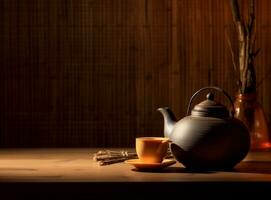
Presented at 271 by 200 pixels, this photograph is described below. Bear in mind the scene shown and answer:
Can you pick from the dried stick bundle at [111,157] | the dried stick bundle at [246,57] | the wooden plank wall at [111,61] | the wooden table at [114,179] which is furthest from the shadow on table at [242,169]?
the wooden plank wall at [111,61]

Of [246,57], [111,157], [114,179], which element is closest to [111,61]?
[246,57]

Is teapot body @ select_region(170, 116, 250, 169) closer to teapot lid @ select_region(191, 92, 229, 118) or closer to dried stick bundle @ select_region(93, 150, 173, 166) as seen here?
teapot lid @ select_region(191, 92, 229, 118)

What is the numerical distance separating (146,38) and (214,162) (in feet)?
3.27

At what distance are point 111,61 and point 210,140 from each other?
994 mm

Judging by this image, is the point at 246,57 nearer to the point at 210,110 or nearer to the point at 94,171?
the point at 210,110

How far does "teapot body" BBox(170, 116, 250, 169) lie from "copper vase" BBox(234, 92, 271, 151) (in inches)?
16.3

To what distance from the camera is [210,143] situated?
6.32 feet

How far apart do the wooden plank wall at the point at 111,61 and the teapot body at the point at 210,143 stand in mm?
848

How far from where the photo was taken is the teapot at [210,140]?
6.33ft

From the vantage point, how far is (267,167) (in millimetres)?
2041

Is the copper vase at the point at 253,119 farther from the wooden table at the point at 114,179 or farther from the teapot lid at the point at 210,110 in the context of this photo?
the teapot lid at the point at 210,110

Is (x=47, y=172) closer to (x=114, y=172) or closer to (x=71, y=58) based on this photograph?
(x=114, y=172)

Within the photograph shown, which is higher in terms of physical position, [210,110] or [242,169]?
[210,110]
